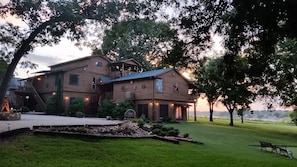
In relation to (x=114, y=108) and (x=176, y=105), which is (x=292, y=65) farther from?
(x=114, y=108)

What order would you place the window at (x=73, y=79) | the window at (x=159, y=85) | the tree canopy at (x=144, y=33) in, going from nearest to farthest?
the tree canopy at (x=144, y=33)
the window at (x=159, y=85)
the window at (x=73, y=79)

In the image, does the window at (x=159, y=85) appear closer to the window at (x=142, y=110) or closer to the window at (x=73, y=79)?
the window at (x=142, y=110)

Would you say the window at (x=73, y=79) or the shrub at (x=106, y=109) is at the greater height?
the window at (x=73, y=79)

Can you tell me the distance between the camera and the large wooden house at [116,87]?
35.2 m

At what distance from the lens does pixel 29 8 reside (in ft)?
45.3

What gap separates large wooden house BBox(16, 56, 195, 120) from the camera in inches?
1385

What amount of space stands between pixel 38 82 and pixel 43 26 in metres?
30.6

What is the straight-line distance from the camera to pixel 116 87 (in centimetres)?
3847

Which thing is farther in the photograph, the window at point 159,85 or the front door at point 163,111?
the front door at point 163,111

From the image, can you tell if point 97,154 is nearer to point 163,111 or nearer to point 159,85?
point 159,85

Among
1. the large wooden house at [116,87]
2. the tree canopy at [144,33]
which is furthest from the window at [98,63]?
the tree canopy at [144,33]

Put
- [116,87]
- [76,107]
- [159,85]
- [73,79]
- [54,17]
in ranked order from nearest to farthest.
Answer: [54,17]
[76,107]
[159,85]
[116,87]
[73,79]

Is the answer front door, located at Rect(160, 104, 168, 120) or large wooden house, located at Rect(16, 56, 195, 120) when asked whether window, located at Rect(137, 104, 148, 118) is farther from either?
front door, located at Rect(160, 104, 168, 120)

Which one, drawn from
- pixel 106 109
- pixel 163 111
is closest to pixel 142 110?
pixel 163 111
